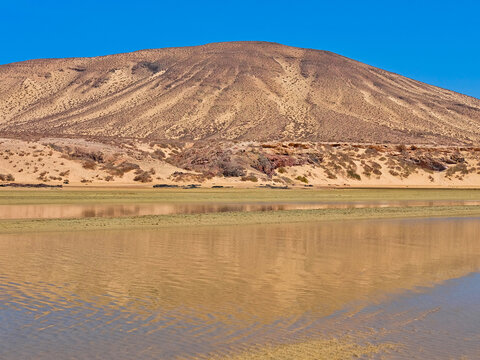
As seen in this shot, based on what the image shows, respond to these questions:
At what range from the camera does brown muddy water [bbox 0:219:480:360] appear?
24.9ft

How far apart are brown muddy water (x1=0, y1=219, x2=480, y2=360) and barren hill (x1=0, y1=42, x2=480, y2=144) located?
2882 inches

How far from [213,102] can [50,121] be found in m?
28.3

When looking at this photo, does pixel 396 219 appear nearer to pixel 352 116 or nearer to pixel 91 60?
pixel 352 116

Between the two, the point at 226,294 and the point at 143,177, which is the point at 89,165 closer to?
the point at 143,177

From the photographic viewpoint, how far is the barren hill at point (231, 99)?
101562 millimetres

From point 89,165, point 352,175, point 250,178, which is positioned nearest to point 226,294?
point 250,178

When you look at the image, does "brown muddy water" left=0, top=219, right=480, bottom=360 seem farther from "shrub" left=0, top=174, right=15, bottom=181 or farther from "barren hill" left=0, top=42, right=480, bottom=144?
"barren hill" left=0, top=42, right=480, bottom=144

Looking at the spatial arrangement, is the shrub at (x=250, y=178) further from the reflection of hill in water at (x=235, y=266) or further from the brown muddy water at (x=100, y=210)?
the reflection of hill in water at (x=235, y=266)

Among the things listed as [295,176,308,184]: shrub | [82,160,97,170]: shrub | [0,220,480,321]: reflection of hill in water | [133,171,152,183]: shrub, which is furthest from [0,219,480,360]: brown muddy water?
[295,176,308,184]: shrub

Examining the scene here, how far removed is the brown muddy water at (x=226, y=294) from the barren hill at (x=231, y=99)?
240ft

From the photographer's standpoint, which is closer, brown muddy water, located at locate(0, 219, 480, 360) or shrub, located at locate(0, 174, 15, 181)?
brown muddy water, located at locate(0, 219, 480, 360)

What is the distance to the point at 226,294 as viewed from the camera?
34.5ft

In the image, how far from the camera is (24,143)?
55.3m

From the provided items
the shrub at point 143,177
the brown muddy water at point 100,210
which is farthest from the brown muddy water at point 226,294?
the shrub at point 143,177
